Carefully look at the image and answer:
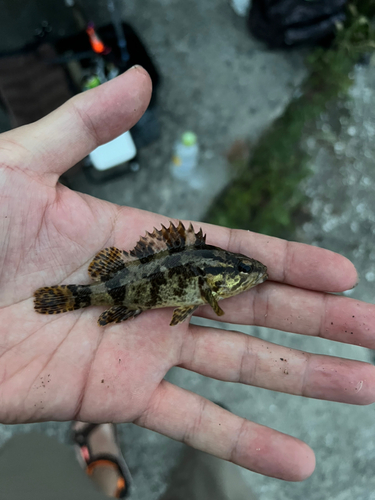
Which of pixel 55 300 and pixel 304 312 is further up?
pixel 55 300

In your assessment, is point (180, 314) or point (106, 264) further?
point (106, 264)

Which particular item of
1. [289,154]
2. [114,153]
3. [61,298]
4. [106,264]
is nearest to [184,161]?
[114,153]

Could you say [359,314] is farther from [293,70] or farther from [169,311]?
[293,70]

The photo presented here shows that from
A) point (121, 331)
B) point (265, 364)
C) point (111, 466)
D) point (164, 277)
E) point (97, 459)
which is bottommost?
point (111, 466)

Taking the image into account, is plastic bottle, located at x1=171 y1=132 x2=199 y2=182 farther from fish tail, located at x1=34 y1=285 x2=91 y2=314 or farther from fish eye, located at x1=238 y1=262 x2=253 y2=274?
fish tail, located at x1=34 y1=285 x2=91 y2=314

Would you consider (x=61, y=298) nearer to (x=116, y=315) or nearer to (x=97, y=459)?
(x=116, y=315)

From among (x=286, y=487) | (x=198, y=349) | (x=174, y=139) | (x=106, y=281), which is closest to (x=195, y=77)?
(x=174, y=139)

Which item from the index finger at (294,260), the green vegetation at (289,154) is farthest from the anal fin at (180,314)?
the green vegetation at (289,154)
